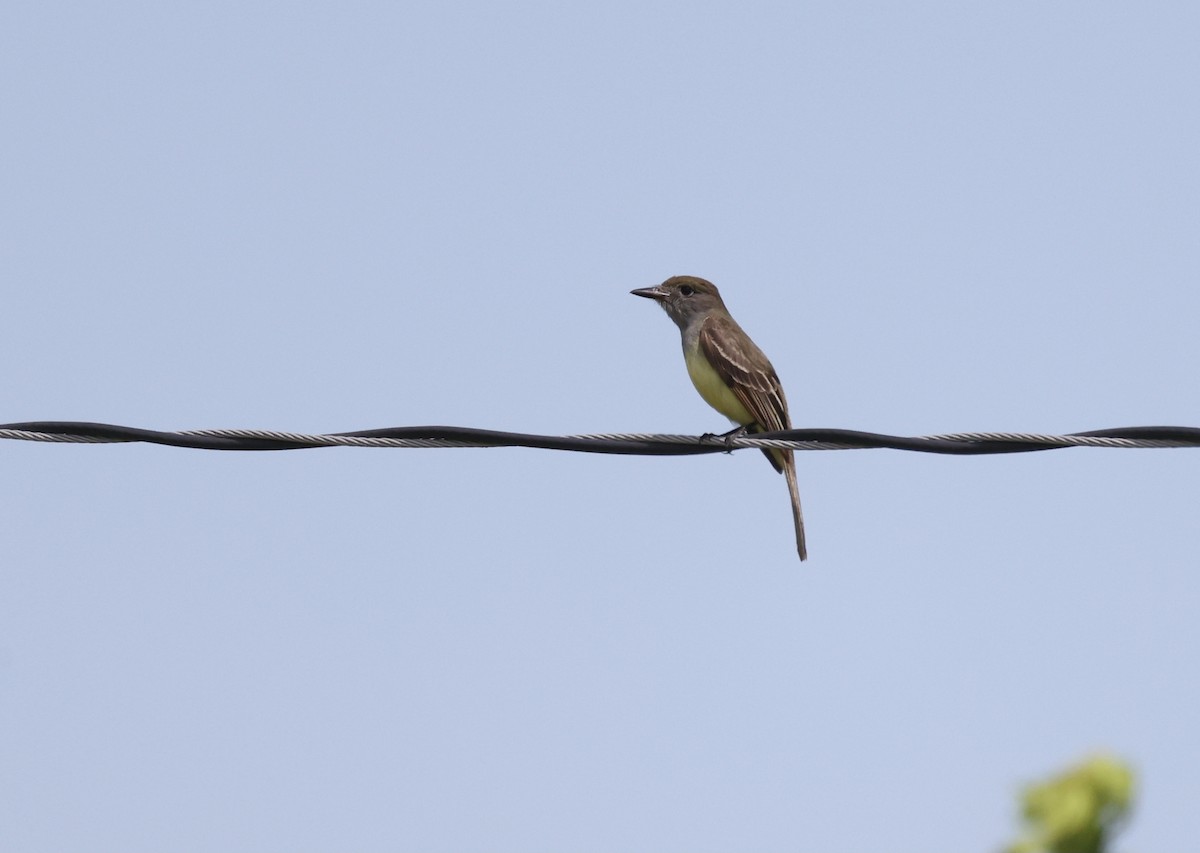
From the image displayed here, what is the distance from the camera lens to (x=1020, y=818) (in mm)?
906

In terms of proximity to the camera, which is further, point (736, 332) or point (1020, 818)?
point (736, 332)

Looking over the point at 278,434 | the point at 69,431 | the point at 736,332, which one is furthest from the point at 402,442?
the point at 736,332

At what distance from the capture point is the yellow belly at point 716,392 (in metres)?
10.8

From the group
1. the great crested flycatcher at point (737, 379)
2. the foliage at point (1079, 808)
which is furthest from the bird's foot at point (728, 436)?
the foliage at point (1079, 808)

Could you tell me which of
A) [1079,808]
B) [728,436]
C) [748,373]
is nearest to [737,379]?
[748,373]

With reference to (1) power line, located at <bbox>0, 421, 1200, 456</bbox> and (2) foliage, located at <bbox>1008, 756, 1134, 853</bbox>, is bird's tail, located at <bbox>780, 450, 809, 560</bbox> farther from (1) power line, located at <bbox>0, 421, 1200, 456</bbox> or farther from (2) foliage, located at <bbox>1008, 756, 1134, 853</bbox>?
(2) foliage, located at <bbox>1008, 756, 1134, 853</bbox>

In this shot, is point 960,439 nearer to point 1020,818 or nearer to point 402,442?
point 402,442

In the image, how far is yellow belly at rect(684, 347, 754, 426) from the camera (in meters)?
10.8

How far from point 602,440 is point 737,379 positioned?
4436 millimetres

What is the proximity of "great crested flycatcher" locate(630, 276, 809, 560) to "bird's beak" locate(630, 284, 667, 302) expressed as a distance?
385 millimetres

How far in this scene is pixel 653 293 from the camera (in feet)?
41.2

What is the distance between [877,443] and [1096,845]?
565cm

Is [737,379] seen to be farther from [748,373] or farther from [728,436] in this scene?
[728,436]

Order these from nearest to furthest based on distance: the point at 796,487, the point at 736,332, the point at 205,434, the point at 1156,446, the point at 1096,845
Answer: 1. the point at 1096,845
2. the point at 1156,446
3. the point at 205,434
4. the point at 796,487
5. the point at 736,332
